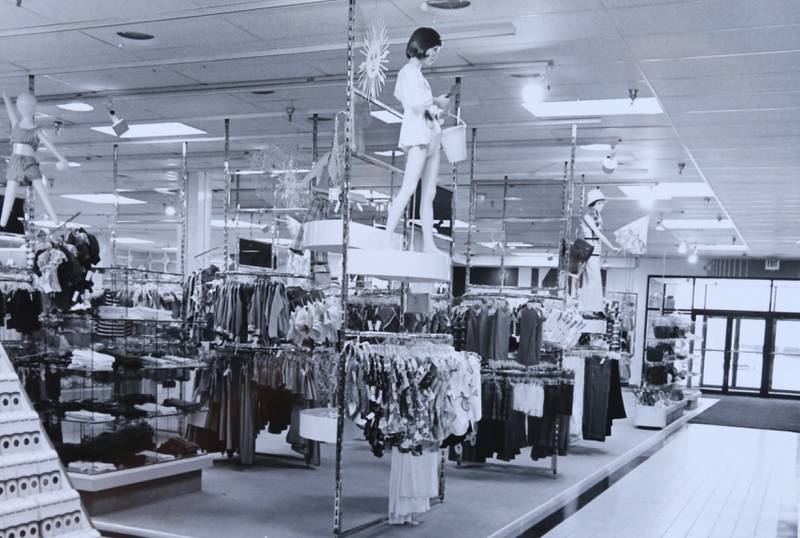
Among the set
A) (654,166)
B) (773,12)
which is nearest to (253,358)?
(773,12)

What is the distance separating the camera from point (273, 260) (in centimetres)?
937

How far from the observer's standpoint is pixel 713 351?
71.1ft

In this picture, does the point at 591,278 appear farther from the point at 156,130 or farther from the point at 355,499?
the point at 156,130

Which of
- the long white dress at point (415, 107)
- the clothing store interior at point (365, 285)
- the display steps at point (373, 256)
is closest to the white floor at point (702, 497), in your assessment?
the clothing store interior at point (365, 285)

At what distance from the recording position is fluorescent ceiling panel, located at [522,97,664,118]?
7824 millimetres

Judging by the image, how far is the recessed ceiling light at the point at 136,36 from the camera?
6570mm

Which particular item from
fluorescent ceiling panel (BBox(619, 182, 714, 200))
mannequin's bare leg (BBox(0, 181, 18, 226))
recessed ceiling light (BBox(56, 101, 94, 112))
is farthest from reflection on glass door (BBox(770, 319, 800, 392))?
mannequin's bare leg (BBox(0, 181, 18, 226))

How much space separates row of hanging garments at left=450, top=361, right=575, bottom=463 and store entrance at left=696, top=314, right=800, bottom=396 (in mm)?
13903

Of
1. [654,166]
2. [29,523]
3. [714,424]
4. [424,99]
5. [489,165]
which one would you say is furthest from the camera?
[714,424]

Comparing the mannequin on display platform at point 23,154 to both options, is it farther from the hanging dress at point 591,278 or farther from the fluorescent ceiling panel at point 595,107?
the hanging dress at point 591,278

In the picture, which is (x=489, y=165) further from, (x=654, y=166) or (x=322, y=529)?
(x=322, y=529)

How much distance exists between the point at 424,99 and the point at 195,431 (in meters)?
4.26

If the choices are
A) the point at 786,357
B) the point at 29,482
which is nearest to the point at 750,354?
the point at 786,357

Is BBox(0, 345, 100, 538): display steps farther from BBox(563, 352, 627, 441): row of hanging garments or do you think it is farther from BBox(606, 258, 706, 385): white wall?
BBox(606, 258, 706, 385): white wall
